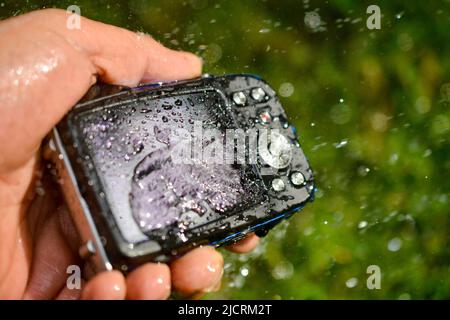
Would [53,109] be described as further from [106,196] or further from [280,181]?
[280,181]

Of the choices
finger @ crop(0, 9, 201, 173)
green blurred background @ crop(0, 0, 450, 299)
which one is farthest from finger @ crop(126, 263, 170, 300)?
green blurred background @ crop(0, 0, 450, 299)

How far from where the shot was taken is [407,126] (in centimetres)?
267

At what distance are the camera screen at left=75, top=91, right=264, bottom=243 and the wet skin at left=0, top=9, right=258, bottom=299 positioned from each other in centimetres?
12

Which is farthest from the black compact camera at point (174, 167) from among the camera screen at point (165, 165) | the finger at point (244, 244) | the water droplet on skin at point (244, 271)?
the water droplet on skin at point (244, 271)

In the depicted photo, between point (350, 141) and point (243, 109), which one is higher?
point (243, 109)

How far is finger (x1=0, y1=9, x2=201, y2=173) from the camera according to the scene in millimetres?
1554

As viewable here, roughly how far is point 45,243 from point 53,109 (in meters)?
0.43

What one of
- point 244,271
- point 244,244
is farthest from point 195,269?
point 244,271

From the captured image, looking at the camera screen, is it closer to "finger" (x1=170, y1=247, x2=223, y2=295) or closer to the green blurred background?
"finger" (x1=170, y1=247, x2=223, y2=295)

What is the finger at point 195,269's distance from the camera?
1.58 metres

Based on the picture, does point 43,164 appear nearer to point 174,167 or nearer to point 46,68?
point 46,68

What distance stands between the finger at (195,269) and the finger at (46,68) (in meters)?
0.54

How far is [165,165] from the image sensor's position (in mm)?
1560
